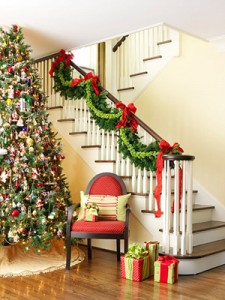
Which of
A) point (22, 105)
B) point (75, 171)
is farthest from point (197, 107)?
point (22, 105)

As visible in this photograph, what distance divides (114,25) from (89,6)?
642 mm

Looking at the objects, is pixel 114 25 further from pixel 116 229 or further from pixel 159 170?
pixel 116 229

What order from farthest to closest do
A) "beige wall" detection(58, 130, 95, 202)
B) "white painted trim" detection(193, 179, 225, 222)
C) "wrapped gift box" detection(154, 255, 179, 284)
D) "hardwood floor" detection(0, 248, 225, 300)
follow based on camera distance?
"beige wall" detection(58, 130, 95, 202)
"white painted trim" detection(193, 179, 225, 222)
"wrapped gift box" detection(154, 255, 179, 284)
"hardwood floor" detection(0, 248, 225, 300)

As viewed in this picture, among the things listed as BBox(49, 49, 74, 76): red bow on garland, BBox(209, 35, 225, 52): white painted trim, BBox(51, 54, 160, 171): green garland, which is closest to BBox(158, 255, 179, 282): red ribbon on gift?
BBox(51, 54, 160, 171): green garland

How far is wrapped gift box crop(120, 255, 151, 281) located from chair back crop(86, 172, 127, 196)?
996 mm

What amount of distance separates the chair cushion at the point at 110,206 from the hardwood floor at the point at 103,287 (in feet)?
1.91

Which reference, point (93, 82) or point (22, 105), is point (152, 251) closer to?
point (22, 105)

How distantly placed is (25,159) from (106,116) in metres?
1.20

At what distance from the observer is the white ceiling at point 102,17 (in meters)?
4.05

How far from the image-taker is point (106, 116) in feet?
16.5

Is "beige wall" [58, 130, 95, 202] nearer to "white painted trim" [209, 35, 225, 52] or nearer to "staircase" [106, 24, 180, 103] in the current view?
"staircase" [106, 24, 180, 103]

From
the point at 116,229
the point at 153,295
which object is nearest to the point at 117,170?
the point at 116,229

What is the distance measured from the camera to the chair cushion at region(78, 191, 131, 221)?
4570 mm

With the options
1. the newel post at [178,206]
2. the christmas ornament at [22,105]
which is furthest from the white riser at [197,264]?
the christmas ornament at [22,105]
